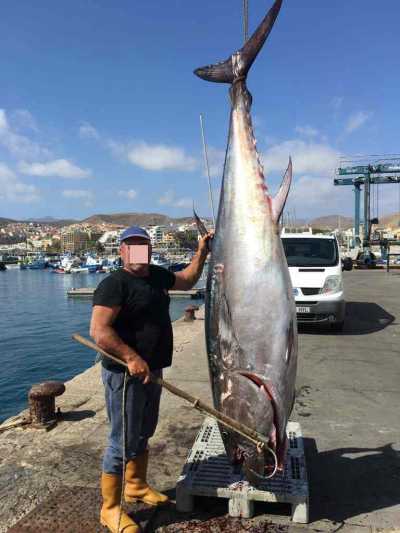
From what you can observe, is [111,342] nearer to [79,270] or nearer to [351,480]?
[351,480]

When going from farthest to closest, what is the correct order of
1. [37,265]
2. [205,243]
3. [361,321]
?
[37,265] → [361,321] → [205,243]

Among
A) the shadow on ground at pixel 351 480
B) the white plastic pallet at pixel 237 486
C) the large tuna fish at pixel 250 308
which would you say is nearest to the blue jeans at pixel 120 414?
the white plastic pallet at pixel 237 486

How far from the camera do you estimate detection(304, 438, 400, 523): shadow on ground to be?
9.91ft

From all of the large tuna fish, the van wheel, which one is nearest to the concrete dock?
the large tuna fish

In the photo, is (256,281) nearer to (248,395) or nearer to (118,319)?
(248,395)

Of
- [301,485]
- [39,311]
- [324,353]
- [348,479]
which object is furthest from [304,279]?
[39,311]

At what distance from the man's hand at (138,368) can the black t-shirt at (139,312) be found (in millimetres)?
177

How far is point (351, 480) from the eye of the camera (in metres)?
3.39

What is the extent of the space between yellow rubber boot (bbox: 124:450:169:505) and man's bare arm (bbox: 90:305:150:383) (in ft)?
2.43

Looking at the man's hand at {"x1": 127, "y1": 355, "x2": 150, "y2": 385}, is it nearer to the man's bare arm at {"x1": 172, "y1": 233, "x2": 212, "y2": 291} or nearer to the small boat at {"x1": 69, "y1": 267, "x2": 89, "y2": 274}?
the man's bare arm at {"x1": 172, "y1": 233, "x2": 212, "y2": 291}

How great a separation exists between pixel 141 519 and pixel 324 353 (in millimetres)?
5261

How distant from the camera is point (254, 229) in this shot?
2.66m

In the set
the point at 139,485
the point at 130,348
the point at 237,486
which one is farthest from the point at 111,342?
the point at 237,486

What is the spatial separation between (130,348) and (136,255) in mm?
577
